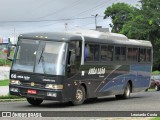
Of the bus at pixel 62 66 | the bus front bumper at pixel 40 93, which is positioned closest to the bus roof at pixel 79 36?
the bus at pixel 62 66

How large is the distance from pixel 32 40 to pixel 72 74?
2176mm

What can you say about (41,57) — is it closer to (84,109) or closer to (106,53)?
(84,109)

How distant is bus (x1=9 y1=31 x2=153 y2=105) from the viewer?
19.3 metres

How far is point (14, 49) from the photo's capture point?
20.6 m

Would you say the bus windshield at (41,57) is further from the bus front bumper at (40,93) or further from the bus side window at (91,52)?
the bus side window at (91,52)

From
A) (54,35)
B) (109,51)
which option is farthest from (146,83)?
(54,35)

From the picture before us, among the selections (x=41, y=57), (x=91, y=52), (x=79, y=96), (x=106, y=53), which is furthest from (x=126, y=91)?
(x=41, y=57)

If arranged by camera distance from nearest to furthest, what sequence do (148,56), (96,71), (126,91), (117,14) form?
1. (96,71)
2. (126,91)
3. (148,56)
4. (117,14)

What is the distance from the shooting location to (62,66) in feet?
63.5

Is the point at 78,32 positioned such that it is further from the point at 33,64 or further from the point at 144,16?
the point at 144,16

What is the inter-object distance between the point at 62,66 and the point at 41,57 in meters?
0.96

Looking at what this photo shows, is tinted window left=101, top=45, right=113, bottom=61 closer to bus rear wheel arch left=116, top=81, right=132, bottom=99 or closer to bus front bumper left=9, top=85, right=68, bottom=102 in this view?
bus rear wheel arch left=116, top=81, right=132, bottom=99

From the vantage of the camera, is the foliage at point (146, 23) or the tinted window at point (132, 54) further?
the foliage at point (146, 23)

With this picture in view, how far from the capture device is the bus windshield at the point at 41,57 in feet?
63.6
